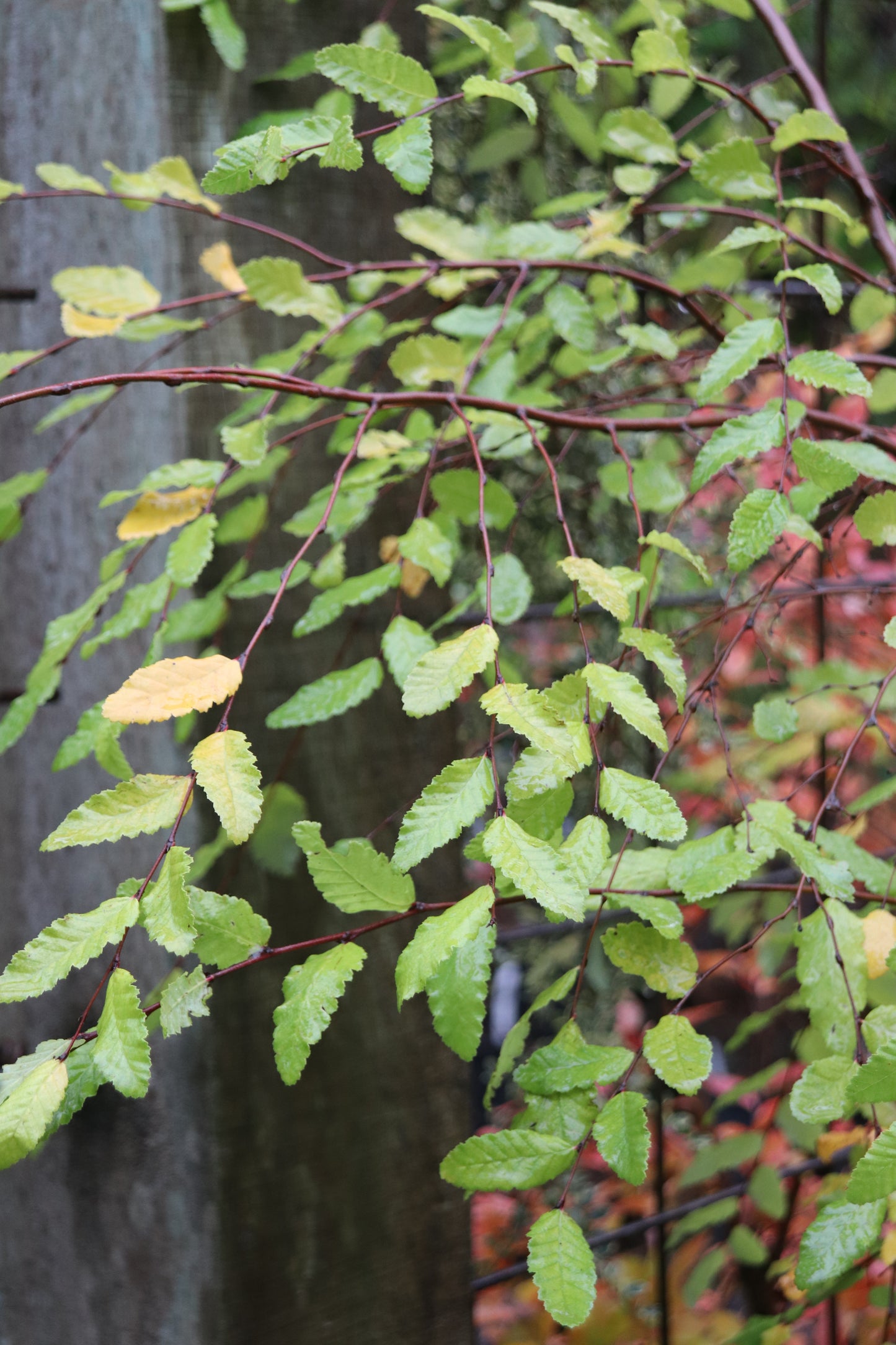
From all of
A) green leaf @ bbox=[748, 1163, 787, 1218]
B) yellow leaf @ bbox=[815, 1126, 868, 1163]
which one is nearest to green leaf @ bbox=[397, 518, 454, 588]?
yellow leaf @ bbox=[815, 1126, 868, 1163]

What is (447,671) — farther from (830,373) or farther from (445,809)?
(830,373)

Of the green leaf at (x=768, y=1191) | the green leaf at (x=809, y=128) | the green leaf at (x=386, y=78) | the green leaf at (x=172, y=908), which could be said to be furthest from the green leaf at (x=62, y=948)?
the green leaf at (x=768, y=1191)

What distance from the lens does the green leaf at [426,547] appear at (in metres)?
0.71

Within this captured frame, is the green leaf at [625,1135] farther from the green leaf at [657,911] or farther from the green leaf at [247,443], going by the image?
the green leaf at [247,443]

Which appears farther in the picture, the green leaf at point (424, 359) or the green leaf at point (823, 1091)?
the green leaf at point (424, 359)

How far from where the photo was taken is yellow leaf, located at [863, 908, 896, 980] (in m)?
0.75

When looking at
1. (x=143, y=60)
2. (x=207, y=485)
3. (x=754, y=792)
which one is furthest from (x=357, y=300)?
(x=754, y=792)

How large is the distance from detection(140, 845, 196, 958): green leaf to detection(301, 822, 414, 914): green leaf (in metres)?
0.10

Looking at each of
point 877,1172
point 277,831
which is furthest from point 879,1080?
point 277,831

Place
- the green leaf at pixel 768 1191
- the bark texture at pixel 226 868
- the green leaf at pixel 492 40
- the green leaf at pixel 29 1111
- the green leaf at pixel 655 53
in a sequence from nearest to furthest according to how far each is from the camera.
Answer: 1. the green leaf at pixel 29 1111
2. the green leaf at pixel 492 40
3. the green leaf at pixel 655 53
4. the bark texture at pixel 226 868
5. the green leaf at pixel 768 1191

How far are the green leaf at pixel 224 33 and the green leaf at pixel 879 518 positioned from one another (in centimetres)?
66

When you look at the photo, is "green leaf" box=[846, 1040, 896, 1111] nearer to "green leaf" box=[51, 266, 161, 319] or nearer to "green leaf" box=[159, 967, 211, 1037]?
"green leaf" box=[159, 967, 211, 1037]

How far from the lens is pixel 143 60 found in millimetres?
1002

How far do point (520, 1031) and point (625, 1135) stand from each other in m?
0.12
